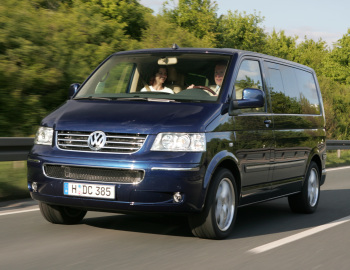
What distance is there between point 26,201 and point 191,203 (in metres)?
3.55

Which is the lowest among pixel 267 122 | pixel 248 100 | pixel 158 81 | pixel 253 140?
pixel 253 140

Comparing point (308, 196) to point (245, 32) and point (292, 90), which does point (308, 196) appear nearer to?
point (292, 90)

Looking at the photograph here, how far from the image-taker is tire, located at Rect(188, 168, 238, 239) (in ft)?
19.8

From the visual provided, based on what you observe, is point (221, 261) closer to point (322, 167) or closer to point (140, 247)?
point (140, 247)

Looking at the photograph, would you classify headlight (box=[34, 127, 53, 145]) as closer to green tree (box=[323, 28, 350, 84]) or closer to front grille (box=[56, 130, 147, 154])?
front grille (box=[56, 130, 147, 154])

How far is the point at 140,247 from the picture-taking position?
18.9ft

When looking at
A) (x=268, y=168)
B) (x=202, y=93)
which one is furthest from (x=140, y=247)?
(x=268, y=168)

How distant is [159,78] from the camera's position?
7.13 m

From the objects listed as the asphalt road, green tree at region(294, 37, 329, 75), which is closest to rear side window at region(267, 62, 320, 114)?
the asphalt road

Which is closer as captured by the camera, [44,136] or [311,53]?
[44,136]

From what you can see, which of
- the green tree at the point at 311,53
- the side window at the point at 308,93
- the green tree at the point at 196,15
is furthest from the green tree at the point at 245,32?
the side window at the point at 308,93

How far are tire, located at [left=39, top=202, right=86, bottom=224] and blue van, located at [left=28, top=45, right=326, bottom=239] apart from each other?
1 centimetres

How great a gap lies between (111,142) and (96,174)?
1.03 ft

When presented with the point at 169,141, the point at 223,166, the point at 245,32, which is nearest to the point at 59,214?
the point at 169,141
